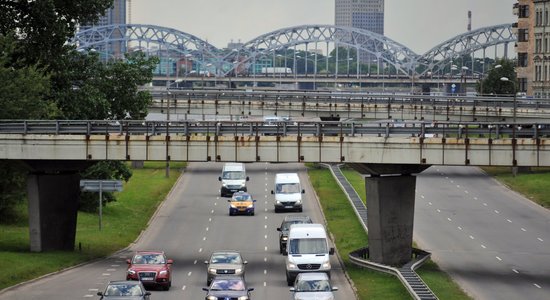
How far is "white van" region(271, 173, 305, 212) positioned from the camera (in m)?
105

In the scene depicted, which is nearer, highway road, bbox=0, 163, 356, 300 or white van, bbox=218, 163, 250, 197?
highway road, bbox=0, 163, 356, 300

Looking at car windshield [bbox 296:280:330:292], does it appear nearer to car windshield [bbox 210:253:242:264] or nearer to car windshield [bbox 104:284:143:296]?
car windshield [bbox 104:284:143:296]

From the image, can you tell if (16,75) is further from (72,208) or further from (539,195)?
(539,195)

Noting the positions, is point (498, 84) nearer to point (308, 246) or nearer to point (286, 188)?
point (286, 188)

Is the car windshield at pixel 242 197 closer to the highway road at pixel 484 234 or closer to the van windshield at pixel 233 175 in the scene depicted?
the highway road at pixel 484 234

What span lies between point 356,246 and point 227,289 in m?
26.8

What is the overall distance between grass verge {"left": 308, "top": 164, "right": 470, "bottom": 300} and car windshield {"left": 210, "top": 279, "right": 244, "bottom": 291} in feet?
22.5

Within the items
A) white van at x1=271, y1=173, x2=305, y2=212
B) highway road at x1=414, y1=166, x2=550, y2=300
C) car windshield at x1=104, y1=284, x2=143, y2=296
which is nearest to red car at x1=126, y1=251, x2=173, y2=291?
car windshield at x1=104, y1=284, x2=143, y2=296

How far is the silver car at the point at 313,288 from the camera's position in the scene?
5688 centimetres

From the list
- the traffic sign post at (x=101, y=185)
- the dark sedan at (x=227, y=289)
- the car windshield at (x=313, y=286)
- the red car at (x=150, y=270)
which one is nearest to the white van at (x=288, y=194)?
the traffic sign post at (x=101, y=185)

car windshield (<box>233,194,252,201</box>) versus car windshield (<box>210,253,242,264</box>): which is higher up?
car windshield (<box>233,194,252,201</box>)

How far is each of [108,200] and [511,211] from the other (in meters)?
28.3

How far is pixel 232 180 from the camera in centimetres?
11919

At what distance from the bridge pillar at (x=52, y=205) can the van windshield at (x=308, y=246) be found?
14604 millimetres
